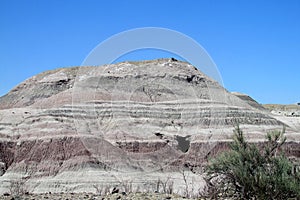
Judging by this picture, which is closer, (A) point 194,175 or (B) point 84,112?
(A) point 194,175

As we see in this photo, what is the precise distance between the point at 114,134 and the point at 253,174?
3042 cm

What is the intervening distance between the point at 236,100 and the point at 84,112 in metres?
21.0

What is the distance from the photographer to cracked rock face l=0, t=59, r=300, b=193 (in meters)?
39.5

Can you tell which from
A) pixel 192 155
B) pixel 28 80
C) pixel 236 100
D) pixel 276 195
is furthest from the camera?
pixel 28 80

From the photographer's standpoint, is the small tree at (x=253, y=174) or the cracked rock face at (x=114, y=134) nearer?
the small tree at (x=253, y=174)

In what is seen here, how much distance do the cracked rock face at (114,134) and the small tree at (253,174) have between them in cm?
2184

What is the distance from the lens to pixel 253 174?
1397 cm

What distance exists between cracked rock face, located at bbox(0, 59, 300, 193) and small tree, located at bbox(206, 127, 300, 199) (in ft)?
71.7

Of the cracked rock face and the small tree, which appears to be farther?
the cracked rock face

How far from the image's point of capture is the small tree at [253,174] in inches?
519

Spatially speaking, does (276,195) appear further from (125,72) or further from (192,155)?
(125,72)

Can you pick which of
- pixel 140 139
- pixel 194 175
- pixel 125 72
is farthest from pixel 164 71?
pixel 194 175

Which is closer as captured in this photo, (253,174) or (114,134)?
(253,174)

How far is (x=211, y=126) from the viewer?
4691 centimetres
